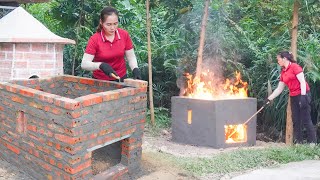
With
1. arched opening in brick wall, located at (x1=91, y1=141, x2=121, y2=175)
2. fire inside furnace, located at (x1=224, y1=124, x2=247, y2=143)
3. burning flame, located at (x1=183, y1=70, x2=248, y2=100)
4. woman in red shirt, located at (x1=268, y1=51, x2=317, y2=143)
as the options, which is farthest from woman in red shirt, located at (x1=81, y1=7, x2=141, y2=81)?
woman in red shirt, located at (x1=268, y1=51, x2=317, y2=143)

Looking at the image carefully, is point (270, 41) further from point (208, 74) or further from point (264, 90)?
point (208, 74)

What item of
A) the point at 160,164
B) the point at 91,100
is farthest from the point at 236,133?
the point at 91,100

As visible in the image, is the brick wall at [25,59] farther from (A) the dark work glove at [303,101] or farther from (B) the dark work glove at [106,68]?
(A) the dark work glove at [303,101]

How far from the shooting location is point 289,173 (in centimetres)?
406

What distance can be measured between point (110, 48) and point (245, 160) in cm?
217

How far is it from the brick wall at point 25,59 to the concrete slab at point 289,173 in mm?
3769

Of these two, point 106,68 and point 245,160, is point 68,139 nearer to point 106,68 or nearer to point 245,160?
point 106,68

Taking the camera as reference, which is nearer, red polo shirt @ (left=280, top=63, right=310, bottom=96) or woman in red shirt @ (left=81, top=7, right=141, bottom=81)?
woman in red shirt @ (left=81, top=7, right=141, bottom=81)

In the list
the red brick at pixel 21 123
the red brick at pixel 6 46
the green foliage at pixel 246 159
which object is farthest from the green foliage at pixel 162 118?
the red brick at pixel 21 123

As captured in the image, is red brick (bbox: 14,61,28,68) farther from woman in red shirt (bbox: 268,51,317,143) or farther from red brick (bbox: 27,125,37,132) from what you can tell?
woman in red shirt (bbox: 268,51,317,143)

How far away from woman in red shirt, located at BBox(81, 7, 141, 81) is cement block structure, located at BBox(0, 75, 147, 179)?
26 centimetres

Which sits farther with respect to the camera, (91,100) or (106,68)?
(106,68)

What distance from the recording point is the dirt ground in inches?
165

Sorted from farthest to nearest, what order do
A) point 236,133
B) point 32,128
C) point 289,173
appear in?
point 236,133 → point 289,173 → point 32,128
